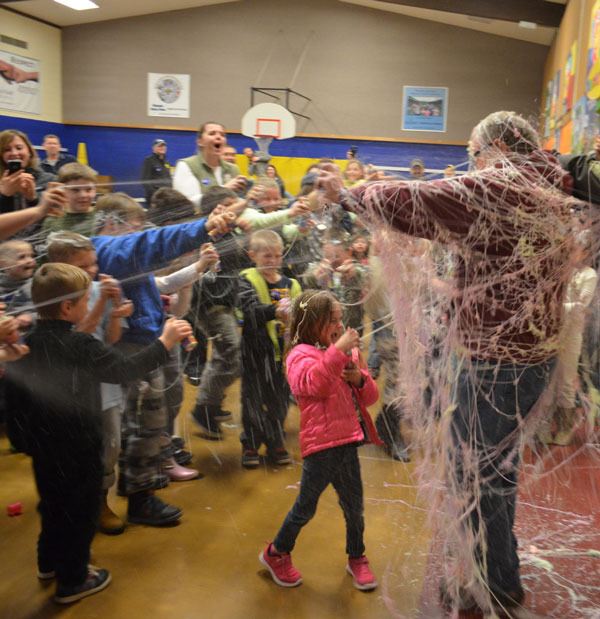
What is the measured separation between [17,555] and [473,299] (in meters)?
1.74

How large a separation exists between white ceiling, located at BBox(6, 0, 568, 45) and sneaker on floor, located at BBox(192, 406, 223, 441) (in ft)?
25.0

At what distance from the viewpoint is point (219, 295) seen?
9.43 ft

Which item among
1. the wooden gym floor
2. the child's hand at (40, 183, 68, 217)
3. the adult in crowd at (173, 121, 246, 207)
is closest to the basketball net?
the adult in crowd at (173, 121, 246, 207)

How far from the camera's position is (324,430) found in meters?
2.05

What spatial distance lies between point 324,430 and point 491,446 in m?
0.51

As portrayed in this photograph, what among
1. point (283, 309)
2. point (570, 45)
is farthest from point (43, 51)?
point (283, 309)

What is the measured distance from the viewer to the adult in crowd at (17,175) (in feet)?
7.59

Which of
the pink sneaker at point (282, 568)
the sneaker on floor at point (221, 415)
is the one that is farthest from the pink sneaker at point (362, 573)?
the sneaker on floor at point (221, 415)

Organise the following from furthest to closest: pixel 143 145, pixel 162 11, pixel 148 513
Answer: pixel 143 145, pixel 162 11, pixel 148 513

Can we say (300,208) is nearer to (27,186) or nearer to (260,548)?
(27,186)

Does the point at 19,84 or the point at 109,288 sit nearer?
the point at 109,288

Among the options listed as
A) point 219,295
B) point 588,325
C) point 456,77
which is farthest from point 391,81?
point 588,325

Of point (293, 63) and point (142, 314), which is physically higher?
point (293, 63)

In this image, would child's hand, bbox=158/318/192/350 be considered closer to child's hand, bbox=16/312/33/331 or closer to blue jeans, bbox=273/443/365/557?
child's hand, bbox=16/312/33/331
